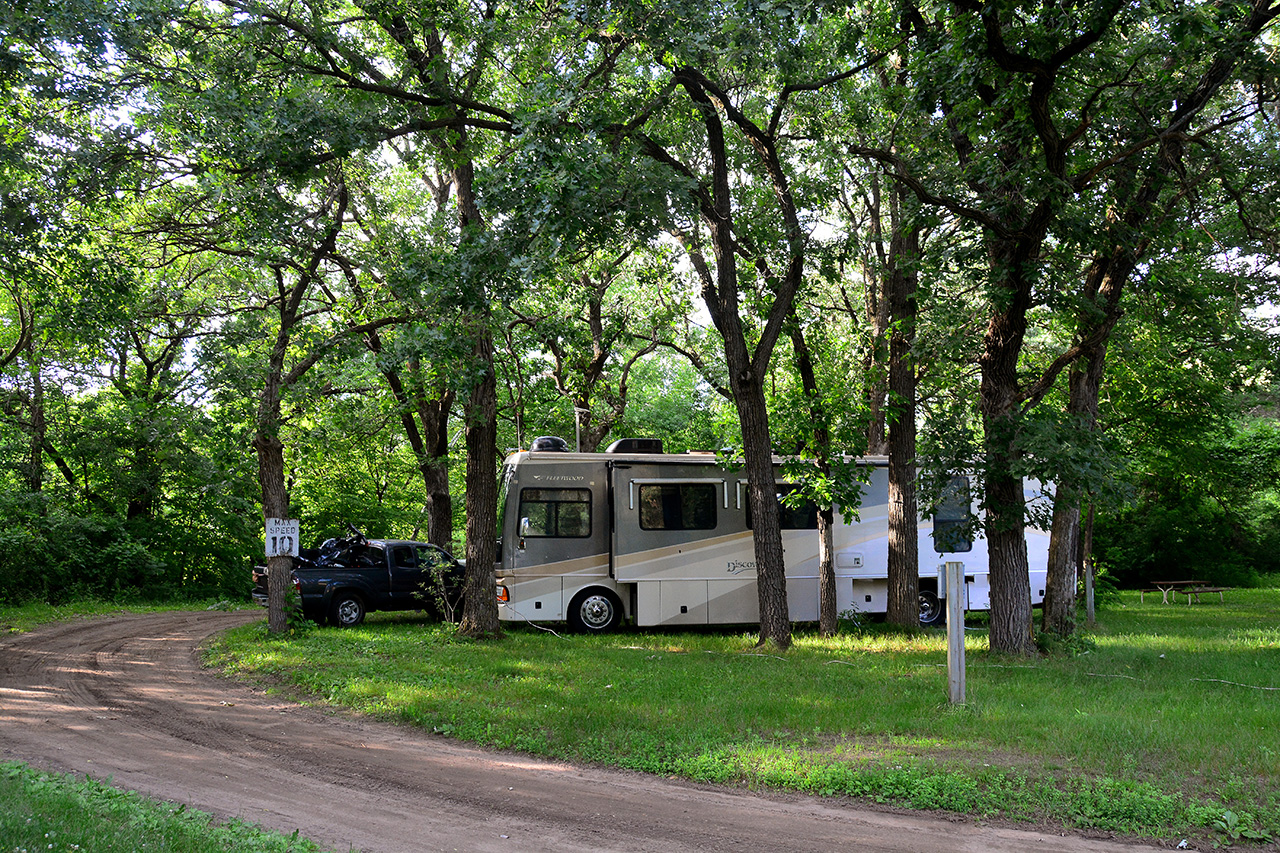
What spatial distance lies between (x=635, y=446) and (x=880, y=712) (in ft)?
28.7

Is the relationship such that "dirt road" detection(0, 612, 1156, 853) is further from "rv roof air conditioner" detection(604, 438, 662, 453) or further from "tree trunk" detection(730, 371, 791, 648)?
"rv roof air conditioner" detection(604, 438, 662, 453)

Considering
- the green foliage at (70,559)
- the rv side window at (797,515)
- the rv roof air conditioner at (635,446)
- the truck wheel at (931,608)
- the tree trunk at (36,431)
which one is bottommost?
the truck wheel at (931,608)

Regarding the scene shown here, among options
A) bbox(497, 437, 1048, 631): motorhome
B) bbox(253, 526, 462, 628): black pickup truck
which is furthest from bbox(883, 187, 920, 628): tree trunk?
bbox(253, 526, 462, 628): black pickup truck

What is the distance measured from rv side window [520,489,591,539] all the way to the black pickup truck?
1704 mm

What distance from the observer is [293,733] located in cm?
802

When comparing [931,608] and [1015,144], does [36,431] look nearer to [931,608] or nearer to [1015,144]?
[931,608]

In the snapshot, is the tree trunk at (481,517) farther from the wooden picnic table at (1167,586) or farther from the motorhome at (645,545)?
the wooden picnic table at (1167,586)

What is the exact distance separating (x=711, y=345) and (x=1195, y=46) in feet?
39.9

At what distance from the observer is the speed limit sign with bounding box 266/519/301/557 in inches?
530

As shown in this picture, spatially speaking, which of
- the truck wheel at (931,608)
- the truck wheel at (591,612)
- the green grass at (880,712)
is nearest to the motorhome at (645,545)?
the truck wheel at (591,612)

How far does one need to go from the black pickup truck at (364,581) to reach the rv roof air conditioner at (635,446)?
370 cm

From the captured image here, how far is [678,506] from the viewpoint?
15.9 metres

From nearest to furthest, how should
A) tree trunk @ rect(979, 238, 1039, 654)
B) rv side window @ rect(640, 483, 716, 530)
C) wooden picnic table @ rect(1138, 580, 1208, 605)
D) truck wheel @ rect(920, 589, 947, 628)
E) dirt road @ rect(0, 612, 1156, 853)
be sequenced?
1. dirt road @ rect(0, 612, 1156, 853)
2. tree trunk @ rect(979, 238, 1039, 654)
3. rv side window @ rect(640, 483, 716, 530)
4. truck wheel @ rect(920, 589, 947, 628)
5. wooden picnic table @ rect(1138, 580, 1208, 605)

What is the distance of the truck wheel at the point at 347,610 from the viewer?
16.4m
